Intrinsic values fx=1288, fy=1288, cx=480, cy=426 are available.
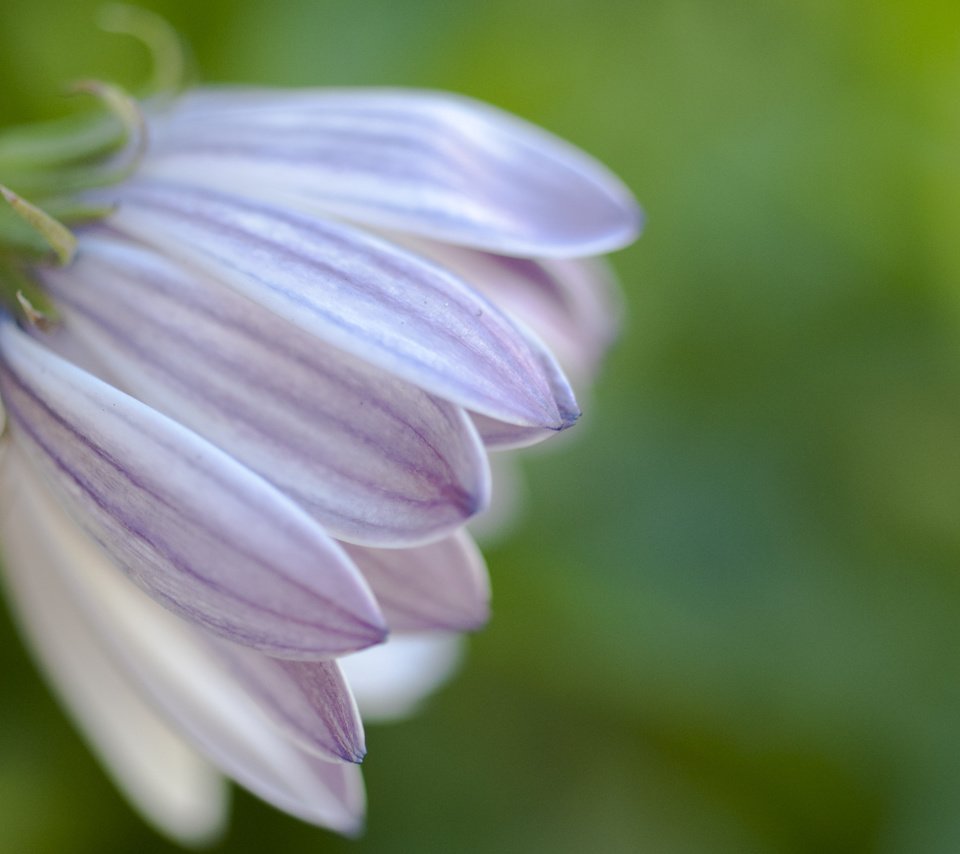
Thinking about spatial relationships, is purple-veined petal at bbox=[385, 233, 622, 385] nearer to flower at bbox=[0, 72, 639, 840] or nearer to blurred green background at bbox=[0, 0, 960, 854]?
flower at bbox=[0, 72, 639, 840]

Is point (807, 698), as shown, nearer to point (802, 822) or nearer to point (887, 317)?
point (802, 822)

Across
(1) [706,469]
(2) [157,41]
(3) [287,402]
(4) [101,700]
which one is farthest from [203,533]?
(1) [706,469]

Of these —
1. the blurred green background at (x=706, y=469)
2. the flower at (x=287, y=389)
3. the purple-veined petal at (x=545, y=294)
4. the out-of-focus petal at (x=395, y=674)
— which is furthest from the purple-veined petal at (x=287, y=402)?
the blurred green background at (x=706, y=469)

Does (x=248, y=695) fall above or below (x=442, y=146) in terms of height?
below

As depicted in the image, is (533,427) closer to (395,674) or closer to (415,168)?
(415,168)

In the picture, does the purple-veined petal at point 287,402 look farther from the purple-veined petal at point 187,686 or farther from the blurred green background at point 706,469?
the blurred green background at point 706,469

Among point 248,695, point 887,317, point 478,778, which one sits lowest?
point 478,778

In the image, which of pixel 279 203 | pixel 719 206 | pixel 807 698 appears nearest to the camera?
pixel 279 203

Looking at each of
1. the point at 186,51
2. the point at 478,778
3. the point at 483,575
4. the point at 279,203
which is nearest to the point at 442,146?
the point at 279,203
